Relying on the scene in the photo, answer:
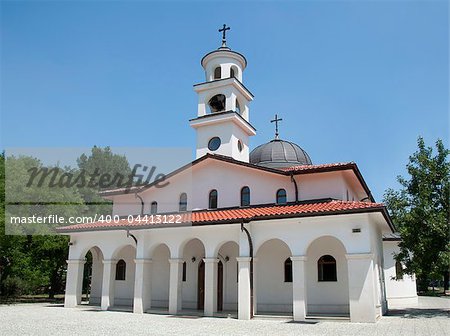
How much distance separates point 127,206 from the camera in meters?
23.0

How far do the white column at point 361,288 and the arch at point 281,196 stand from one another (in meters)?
4.95

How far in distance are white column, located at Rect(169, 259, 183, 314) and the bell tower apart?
271 inches

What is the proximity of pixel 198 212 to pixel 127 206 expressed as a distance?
17.0ft

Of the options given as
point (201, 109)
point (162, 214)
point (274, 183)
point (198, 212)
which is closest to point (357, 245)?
point (274, 183)

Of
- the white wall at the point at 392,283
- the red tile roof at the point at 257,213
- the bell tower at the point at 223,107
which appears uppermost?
the bell tower at the point at 223,107

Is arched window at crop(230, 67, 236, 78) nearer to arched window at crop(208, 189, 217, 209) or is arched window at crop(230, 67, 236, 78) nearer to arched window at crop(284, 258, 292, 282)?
arched window at crop(208, 189, 217, 209)

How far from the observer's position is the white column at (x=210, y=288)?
1675cm

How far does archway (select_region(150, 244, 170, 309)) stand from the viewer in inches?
814

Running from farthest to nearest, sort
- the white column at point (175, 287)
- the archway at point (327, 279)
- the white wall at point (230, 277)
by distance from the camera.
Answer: the white wall at point (230, 277), the white column at point (175, 287), the archway at point (327, 279)

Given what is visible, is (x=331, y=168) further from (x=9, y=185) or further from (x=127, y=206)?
(x=9, y=185)

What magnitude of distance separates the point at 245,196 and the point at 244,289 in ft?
17.3

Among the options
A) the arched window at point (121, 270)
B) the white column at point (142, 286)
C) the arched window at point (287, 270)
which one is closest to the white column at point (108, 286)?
the white column at point (142, 286)

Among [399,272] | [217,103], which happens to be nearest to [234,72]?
[217,103]

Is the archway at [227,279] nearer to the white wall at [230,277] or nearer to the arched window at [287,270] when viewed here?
the white wall at [230,277]
